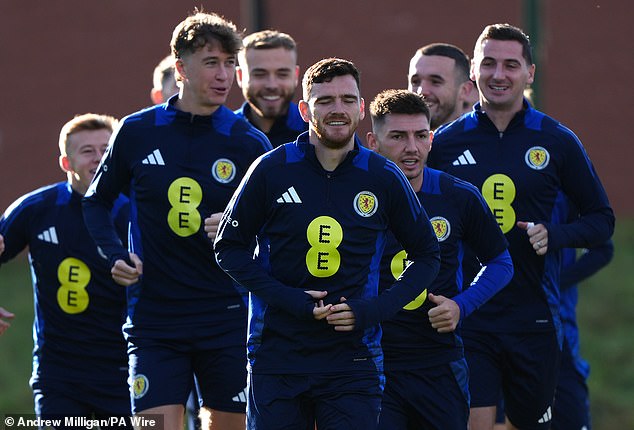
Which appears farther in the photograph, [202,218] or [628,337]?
[628,337]

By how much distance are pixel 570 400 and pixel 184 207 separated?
3.20 metres

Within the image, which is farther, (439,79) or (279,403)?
(439,79)

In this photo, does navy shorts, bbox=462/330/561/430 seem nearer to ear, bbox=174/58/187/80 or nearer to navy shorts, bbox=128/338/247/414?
navy shorts, bbox=128/338/247/414

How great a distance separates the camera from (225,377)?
6.98 metres

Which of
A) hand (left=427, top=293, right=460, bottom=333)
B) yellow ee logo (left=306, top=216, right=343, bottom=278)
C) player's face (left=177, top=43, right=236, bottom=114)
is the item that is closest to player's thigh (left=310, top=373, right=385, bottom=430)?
yellow ee logo (left=306, top=216, right=343, bottom=278)

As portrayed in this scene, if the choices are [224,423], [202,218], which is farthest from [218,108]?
[224,423]

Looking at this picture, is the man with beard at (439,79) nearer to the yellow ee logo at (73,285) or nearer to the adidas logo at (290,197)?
the yellow ee logo at (73,285)

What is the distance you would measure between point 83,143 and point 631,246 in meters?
9.43

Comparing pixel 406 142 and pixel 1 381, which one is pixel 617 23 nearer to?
pixel 1 381

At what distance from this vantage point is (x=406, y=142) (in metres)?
6.78

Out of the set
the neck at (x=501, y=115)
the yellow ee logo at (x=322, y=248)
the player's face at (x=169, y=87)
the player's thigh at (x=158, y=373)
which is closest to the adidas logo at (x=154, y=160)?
the player's thigh at (x=158, y=373)

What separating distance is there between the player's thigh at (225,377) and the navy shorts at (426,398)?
2.59 ft

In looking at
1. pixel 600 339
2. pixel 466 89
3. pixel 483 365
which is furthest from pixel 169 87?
pixel 600 339

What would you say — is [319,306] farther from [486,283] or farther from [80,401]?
[80,401]
